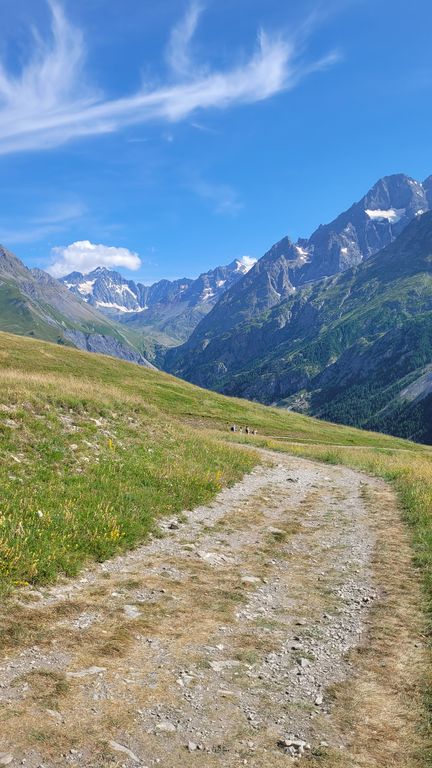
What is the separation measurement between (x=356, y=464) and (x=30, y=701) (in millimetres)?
36577

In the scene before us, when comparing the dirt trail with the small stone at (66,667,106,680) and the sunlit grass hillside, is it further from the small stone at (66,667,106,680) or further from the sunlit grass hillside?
the sunlit grass hillside

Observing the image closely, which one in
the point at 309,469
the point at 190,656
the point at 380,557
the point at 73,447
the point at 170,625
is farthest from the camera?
the point at 309,469

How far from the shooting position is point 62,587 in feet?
37.3

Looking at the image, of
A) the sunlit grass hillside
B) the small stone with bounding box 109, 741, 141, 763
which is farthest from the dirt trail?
the sunlit grass hillside

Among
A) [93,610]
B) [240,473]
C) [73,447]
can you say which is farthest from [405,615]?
[240,473]

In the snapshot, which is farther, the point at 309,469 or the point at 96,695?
the point at 309,469

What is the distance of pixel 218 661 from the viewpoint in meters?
8.82

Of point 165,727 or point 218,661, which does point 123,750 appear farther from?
point 218,661

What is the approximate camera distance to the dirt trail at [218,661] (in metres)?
6.54

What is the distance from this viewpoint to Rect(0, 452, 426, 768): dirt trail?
6543 millimetres

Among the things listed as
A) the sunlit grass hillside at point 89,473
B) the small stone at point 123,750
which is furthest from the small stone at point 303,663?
the sunlit grass hillside at point 89,473

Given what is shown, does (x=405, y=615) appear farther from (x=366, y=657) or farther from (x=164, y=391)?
(x=164, y=391)

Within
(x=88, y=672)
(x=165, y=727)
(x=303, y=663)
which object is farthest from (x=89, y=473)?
(x=165, y=727)

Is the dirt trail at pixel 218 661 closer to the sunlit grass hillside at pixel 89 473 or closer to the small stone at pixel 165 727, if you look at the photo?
the small stone at pixel 165 727
